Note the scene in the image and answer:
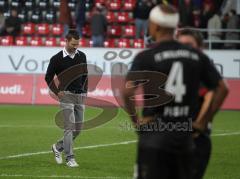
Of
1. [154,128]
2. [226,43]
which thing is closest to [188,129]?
[154,128]

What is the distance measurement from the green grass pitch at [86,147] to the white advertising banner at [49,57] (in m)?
1.93

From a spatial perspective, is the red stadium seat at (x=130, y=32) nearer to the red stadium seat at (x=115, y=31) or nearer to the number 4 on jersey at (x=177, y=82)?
the red stadium seat at (x=115, y=31)

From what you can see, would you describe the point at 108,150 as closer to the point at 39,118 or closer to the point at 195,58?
the point at 39,118

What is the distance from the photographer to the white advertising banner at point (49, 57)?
25.7 m

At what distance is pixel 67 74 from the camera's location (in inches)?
Answer: 527

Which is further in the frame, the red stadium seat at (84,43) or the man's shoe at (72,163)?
the red stadium seat at (84,43)

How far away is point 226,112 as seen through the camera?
80.7 feet

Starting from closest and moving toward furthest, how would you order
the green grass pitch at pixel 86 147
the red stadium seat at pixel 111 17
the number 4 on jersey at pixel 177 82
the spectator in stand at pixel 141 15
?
the number 4 on jersey at pixel 177 82 < the green grass pitch at pixel 86 147 < the spectator in stand at pixel 141 15 < the red stadium seat at pixel 111 17

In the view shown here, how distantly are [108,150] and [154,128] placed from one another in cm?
905

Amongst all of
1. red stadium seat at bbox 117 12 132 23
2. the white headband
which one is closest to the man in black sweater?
the white headband

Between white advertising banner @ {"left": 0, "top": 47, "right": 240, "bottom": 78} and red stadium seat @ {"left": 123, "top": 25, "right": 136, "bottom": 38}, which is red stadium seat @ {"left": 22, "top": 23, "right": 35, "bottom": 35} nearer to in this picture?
red stadium seat @ {"left": 123, "top": 25, "right": 136, "bottom": 38}

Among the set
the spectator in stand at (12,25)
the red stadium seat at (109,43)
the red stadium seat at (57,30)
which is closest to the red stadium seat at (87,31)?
the red stadium seat at (57,30)

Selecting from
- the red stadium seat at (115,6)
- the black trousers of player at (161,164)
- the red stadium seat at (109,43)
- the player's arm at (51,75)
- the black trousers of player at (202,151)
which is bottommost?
the red stadium seat at (109,43)

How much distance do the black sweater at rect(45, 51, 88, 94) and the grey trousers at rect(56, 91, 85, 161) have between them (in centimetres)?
15
